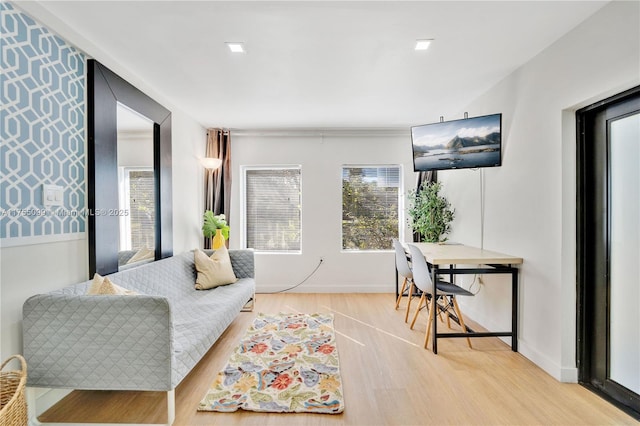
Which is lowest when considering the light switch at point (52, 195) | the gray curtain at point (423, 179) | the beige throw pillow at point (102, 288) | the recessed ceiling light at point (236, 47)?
the beige throw pillow at point (102, 288)

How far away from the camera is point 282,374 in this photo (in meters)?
2.21

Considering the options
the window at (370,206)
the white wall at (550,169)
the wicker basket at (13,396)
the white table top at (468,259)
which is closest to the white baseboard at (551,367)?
the white wall at (550,169)

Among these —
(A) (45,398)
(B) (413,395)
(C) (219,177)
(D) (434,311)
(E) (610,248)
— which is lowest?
(B) (413,395)

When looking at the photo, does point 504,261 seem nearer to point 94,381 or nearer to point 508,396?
point 508,396

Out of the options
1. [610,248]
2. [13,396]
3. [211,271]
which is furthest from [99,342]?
[610,248]

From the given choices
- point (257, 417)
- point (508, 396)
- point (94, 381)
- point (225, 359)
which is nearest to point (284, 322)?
point (225, 359)

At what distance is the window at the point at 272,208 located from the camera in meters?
4.59

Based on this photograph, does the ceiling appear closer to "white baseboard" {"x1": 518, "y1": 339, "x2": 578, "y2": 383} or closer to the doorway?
the doorway

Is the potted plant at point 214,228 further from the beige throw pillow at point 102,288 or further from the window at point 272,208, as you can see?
the beige throw pillow at point 102,288

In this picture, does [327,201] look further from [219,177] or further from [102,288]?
[102,288]

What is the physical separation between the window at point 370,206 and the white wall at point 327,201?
5.6 inches

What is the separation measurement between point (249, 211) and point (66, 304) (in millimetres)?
3037

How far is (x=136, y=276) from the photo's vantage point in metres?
2.41

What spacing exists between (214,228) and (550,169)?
11.9 ft
